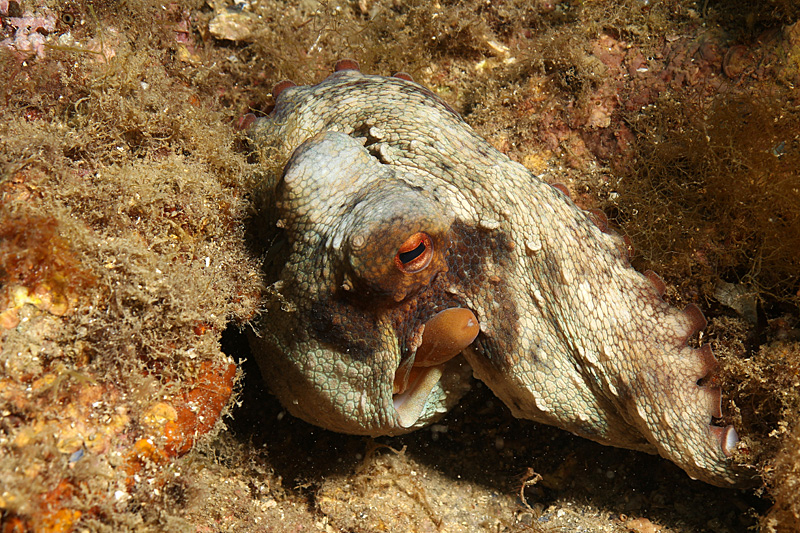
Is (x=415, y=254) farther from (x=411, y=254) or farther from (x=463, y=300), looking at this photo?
(x=463, y=300)

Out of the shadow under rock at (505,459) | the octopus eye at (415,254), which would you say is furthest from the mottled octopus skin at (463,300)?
the shadow under rock at (505,459)

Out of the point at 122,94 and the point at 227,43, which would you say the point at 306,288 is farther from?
the point at 227,43

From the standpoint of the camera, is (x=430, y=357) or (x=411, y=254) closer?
(x=411, y=254)

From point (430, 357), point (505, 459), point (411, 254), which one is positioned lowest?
point (505, 459)

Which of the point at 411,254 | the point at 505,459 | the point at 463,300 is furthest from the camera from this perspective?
the point at 505,459

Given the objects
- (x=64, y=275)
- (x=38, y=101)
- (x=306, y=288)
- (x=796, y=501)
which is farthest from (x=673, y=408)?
(x=38, y=101)

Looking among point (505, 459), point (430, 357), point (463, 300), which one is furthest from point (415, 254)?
point (505, 459)
